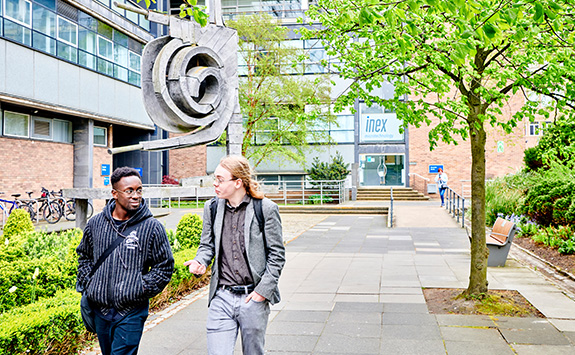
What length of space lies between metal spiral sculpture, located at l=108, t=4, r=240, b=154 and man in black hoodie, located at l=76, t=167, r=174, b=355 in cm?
476

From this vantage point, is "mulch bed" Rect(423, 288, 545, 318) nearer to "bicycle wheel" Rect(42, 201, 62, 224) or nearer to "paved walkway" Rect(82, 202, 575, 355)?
"paved walkway" Rect(82, 202, 575, 355)

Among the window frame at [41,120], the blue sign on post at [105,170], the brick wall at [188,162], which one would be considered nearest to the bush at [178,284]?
the window frame at [41,120]

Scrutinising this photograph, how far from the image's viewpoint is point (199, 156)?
3478cm

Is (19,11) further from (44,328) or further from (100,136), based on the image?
(44,328)

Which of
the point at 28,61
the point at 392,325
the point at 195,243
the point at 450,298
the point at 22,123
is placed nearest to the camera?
the point at 392,325

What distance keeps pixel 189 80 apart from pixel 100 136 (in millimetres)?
17666

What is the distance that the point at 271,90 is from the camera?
26.8 m

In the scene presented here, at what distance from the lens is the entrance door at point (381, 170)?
3319 centimetres

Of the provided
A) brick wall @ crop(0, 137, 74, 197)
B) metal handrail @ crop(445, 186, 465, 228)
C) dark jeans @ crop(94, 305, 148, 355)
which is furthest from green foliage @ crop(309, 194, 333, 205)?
dark jeans @ crop(94, 305, 148, 355)

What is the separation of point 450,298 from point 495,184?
1370 cm

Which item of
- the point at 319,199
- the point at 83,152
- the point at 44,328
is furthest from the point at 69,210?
the point at 44,328

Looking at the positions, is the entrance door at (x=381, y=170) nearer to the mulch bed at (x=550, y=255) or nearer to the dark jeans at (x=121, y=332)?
the mulch bed at (x=550, y=255)

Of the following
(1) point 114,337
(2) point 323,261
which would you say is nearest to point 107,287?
(1) point 114,337

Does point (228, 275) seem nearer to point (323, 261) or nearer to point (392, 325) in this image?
point (392, 325)
